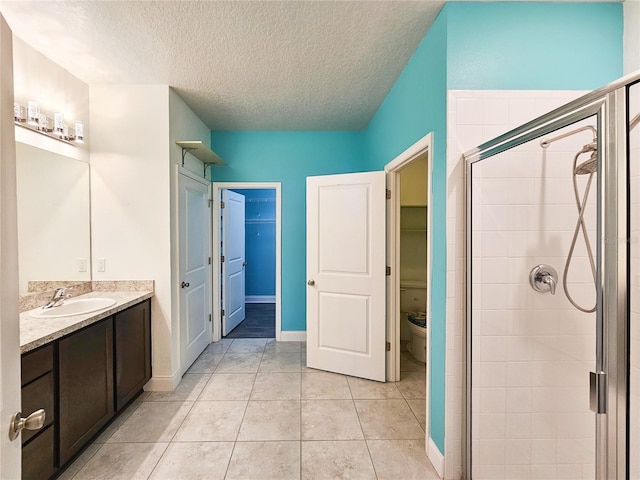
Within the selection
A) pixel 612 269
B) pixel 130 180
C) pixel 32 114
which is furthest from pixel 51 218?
pixel 612 269

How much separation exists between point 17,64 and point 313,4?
6.31 feet

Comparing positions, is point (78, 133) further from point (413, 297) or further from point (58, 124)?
point (413, 297)

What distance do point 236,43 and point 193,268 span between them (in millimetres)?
2084

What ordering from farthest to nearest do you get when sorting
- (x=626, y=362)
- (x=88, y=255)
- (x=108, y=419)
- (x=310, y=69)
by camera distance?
(x=88, y=255) → (x=310, y=69) → (x=108, y=419) → (x=626, y=362)

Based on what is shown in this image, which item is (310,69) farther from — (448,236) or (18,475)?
(18,475)

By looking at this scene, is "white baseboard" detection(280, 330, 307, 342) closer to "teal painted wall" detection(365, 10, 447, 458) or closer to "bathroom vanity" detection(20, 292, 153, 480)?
"bathroom vanity" detection(20, 292, 153, 480)

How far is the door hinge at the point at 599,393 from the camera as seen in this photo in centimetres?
92

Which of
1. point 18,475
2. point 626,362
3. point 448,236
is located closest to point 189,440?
point 18,475

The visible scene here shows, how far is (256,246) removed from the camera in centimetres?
597

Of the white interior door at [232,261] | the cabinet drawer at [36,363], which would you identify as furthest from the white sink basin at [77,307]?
the white interior door at [232,261]

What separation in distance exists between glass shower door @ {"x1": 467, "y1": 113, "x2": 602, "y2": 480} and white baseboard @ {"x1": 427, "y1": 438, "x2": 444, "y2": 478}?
0.52 feet

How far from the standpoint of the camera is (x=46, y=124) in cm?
196

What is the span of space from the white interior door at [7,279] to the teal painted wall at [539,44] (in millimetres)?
1754

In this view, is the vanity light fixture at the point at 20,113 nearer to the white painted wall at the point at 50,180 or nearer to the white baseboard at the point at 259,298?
the white painted wall at the point at 50,180
